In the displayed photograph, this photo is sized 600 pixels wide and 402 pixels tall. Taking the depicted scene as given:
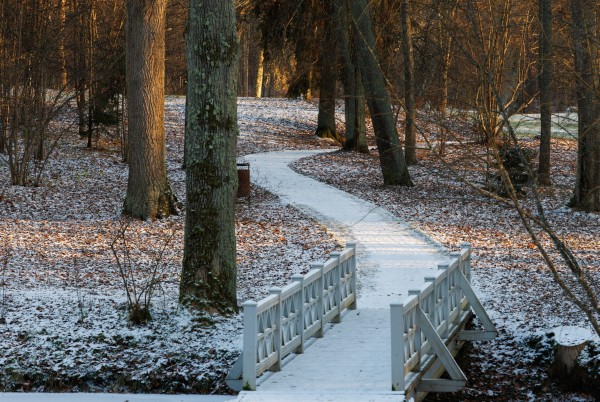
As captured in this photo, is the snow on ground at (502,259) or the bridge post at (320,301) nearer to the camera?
the bridge post at (320,301)

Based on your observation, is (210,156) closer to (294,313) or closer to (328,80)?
(294,313)

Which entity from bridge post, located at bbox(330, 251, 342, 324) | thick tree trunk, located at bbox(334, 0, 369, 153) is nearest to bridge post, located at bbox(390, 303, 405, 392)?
bridge post, located at bbox(330, 251, 342, 324)

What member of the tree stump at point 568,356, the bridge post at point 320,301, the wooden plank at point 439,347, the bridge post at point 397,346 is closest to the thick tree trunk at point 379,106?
the tree stump at point 568,356

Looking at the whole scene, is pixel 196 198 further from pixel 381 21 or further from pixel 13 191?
Result: pixel 381 21

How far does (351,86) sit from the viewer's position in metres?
30.6

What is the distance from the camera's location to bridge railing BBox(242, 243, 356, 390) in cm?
752

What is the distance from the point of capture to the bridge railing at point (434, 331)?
295 inches

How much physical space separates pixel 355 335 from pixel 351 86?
21720 mm

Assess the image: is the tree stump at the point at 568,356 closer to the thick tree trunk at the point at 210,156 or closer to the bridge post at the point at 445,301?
the bridge post at the point at 445,301

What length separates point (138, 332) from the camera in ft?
33.6

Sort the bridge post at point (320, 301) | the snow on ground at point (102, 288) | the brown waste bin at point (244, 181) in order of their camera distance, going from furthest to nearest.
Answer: the brown waste bin at point (244, 181) < the snow on ground at point (102, 288) < the bridge post at point (320, 301)

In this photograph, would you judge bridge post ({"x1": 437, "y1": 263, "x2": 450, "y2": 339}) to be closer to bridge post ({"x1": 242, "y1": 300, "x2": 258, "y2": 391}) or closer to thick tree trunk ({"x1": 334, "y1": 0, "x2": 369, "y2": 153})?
bridge post ({"x1": 242, "y1": 300, "x2": 258, "y2": 391})

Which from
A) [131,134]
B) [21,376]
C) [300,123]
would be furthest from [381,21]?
[21,376]

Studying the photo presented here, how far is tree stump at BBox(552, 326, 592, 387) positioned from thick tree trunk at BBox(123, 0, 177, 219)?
33.2ft
